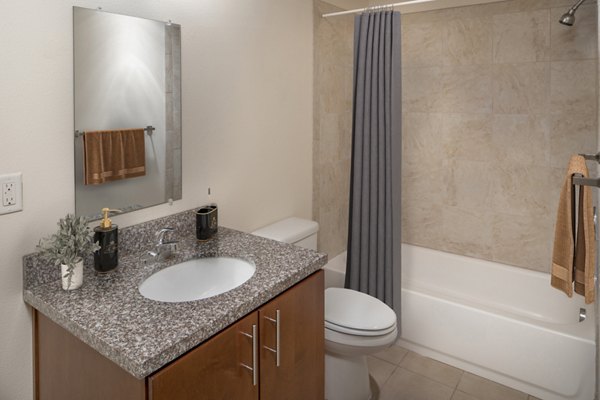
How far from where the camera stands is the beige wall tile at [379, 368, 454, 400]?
2.20 meters

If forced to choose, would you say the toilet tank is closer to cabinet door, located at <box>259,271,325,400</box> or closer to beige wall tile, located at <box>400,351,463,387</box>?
cabinet door, located at <box>259,271,325,400</box>

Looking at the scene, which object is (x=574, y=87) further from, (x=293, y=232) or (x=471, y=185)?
(x=293, y=232)

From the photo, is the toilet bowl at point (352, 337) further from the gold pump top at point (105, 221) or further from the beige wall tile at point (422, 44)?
the beige wall tile at point (422, 44)

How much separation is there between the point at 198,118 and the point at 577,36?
2153 millimetres

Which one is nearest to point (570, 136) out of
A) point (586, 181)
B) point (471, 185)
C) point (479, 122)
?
point (479, 122)

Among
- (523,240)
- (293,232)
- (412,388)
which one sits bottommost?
(412,388)

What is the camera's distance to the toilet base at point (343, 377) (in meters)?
2.08

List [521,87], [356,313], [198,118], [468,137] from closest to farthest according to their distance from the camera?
1. [198,118]
2. [356,313]
3. [521,87]
4. [468,137]

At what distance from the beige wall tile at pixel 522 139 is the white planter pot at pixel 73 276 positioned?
8.19 feet

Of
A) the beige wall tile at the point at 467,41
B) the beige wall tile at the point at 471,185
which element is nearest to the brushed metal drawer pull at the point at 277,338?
the beige wall tile at the point at 471,185

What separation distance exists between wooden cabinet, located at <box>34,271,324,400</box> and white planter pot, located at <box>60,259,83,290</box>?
0.40 feet

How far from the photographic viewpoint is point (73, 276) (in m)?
1.30

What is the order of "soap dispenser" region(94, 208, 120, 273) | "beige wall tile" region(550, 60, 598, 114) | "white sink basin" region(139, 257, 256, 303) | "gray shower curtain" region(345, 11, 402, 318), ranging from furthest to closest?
1. "beige wall tile" region(550, 60, 598, 114)
2. "gray shower curtain" region(345, 11, 402, 318)
3. "white sink basin" region(139, 257, 256, 303)
4. "soap dispenser" region(94, 208, 120, 273)

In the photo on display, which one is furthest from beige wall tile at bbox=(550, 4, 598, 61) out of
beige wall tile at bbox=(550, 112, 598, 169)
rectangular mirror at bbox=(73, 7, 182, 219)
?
rectangular mirror at bbox=(73, 7, 182, 219)
